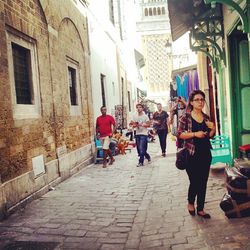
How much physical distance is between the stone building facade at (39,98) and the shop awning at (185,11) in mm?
2749

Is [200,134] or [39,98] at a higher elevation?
[39,98]

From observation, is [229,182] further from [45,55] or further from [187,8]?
[45,55]

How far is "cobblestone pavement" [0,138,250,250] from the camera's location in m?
3.98

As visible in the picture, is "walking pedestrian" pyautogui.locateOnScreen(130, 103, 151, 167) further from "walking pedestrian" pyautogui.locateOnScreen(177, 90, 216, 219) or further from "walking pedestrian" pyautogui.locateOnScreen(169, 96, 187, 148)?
"walking pedestrian" pyautogui.locateOnScreen(177, 90, 216, 219)

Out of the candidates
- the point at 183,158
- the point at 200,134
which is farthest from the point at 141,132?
the point at 200,134

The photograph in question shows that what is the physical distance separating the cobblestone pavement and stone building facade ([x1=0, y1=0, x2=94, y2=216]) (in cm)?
52

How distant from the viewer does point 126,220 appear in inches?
193

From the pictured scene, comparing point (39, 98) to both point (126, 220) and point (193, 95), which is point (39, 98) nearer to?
point (126, 220)

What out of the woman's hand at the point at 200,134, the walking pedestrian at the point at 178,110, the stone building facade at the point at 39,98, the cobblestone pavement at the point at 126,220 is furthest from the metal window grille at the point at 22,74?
the woman's hand at the point at 200,134

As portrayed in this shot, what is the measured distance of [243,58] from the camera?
694 centimetres

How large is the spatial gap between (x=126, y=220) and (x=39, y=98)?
343 cm

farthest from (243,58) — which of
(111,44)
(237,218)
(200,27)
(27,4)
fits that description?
(111,44)

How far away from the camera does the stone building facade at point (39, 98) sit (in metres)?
5.72

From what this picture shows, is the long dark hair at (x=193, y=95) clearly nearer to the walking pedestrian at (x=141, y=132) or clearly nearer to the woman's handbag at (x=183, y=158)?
the woman's handbag at (x=183, y=158)
